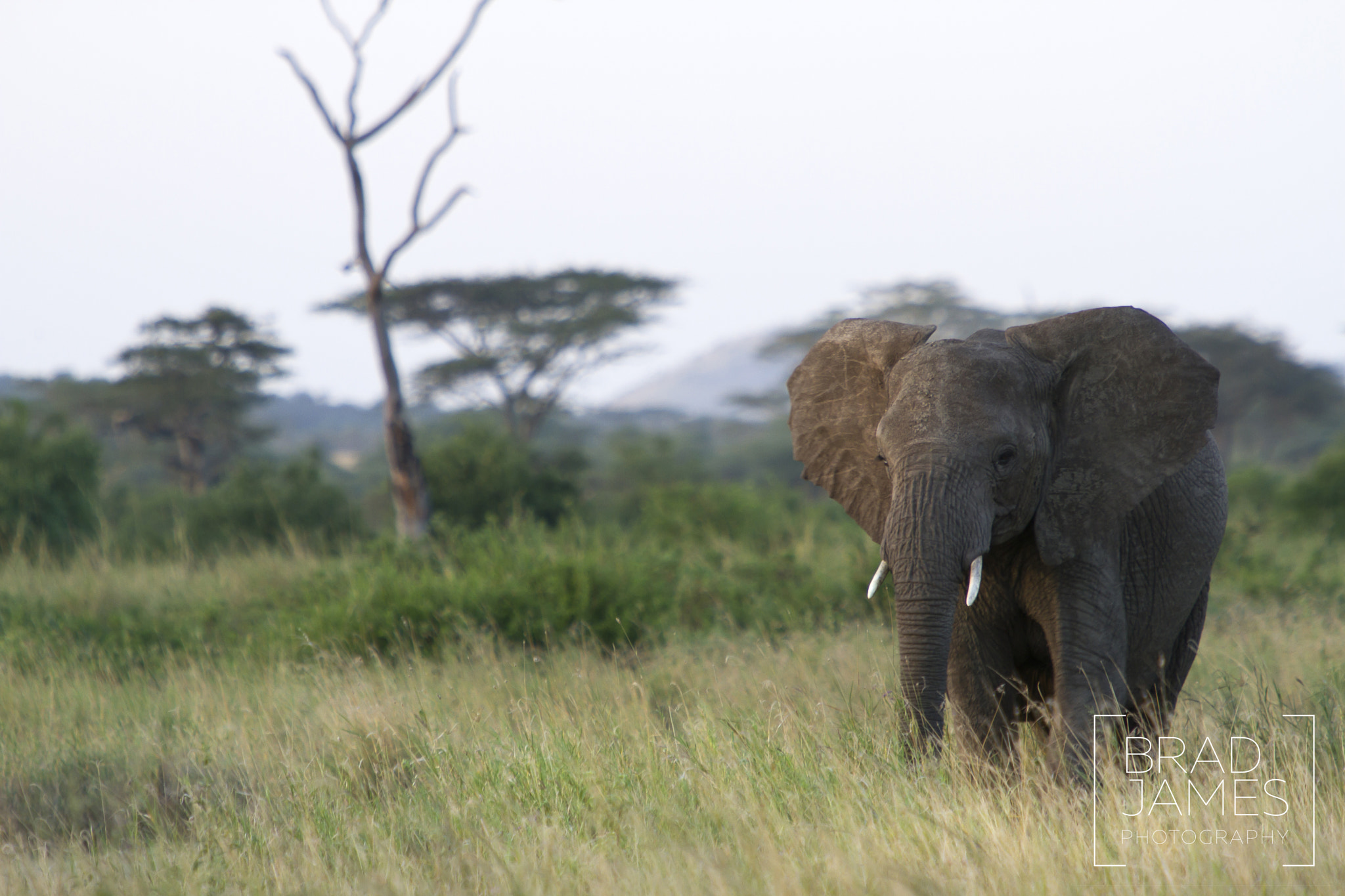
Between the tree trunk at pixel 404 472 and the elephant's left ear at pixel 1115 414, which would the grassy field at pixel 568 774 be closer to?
the elephant's left ear at pixel 1115 414

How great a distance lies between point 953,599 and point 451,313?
24249 mm

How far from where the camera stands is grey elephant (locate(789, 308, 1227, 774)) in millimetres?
3564

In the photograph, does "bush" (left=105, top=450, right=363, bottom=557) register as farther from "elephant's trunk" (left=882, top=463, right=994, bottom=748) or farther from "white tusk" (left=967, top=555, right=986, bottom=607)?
"white tusk" (left=967, top=555, right=986, bottom=607)

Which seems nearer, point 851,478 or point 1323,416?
point 851,478

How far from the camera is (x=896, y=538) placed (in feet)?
11.7

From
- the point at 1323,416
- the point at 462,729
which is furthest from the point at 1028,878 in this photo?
the point at 1323,416

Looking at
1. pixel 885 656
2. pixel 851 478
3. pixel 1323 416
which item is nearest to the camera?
pixel 851 478

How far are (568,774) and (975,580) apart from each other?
152cm

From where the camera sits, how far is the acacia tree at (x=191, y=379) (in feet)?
90.9

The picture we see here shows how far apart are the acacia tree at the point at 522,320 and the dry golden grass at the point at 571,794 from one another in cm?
2067

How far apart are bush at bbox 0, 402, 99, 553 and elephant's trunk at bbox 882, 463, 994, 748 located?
11.7 metres

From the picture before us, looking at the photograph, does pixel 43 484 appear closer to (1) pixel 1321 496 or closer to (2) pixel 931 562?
(2) pixel 931 562

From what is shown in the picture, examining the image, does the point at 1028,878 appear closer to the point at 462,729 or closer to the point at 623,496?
the point at 462,729

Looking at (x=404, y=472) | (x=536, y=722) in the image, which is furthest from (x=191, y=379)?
(x=536, y=722)
